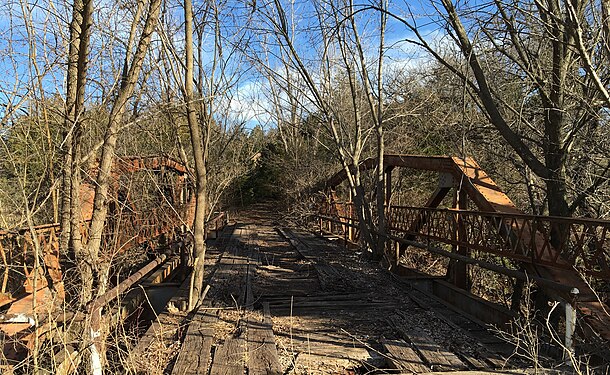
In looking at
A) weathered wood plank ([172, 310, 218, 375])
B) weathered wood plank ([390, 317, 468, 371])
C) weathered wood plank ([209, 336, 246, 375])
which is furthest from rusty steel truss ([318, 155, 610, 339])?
weathered wood plank ([172, 310, 218, 375])

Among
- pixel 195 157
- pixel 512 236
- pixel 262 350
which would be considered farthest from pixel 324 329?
pixel 512 236

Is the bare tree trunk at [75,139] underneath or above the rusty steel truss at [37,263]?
above

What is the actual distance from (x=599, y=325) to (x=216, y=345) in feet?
14.5

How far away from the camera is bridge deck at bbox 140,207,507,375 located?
5.27m

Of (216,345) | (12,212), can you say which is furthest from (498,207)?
(12,212)

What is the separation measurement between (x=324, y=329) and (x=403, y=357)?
4.84 feet

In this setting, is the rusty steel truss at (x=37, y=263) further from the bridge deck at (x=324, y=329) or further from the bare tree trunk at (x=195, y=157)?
the bridge deck at (x=324, y=329)

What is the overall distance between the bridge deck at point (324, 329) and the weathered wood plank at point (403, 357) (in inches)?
0.4

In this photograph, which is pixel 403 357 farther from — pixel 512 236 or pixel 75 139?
pixel 75 139

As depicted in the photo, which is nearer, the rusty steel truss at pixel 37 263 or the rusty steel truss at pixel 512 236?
the rusty steel truss at pixel 37 263

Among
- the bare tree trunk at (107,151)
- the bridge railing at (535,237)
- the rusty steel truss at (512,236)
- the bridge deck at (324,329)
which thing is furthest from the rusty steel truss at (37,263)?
the bridge railing at (535,237)

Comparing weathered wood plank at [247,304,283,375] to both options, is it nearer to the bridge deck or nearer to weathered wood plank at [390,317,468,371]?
the bridge deck

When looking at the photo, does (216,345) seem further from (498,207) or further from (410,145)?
(410,145)

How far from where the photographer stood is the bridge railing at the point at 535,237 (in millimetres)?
6160
